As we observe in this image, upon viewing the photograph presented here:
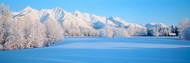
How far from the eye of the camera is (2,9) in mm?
19938

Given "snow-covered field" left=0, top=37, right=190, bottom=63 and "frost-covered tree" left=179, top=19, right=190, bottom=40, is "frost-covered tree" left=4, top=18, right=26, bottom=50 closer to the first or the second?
"snow-covered field" left=0, top=37, right=190, bottom=63

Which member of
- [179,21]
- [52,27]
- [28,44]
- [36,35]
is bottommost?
[28,44]

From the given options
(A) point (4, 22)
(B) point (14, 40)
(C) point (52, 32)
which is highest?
(A) point (4, 22)

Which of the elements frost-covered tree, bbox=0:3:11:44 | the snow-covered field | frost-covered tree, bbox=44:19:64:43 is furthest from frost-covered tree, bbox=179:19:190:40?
frost-covered tree, bbox=0:3:11:44

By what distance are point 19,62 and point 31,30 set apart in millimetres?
17551

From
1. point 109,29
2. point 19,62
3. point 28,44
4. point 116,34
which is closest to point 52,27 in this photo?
point 28,44

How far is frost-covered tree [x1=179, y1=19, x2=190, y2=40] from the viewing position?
35.5 metres

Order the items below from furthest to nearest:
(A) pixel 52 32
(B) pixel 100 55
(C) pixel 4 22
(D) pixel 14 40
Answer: (A) pixel 52 32, (C) pixel 4 22, (D) pixel 14 40, (B) pixel 100 55

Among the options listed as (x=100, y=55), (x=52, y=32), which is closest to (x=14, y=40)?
(x=52, y=32)

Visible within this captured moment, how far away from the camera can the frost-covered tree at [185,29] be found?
35469mm

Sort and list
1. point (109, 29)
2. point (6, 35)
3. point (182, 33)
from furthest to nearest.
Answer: point (109, 29)
point (182, 33)
point (6, 35)

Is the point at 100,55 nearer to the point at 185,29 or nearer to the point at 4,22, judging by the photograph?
the point at 4,22

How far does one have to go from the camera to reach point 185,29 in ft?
119

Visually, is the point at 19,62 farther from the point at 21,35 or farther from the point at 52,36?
the point at 52,36
